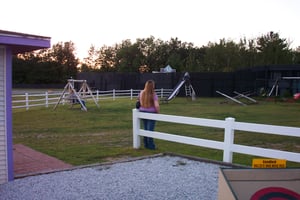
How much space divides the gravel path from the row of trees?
41.1m

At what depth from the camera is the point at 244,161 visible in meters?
7.27

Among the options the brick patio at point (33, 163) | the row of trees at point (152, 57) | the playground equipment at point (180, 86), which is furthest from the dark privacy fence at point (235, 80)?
the brick patio at point (33, 163)

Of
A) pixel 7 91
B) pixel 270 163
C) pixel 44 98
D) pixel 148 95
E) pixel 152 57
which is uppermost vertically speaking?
pixel 152 57

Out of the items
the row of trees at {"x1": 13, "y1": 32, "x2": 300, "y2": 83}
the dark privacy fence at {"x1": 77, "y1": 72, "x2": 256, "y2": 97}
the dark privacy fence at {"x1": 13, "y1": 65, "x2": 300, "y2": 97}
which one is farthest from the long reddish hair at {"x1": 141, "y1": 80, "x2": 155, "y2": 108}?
the row of trees at {"x1": 13, "y1": 32, "x2": 300, "y2": 83}

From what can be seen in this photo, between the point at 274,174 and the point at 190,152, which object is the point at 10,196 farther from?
the point at 190,152

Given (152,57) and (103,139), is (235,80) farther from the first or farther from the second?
(152,57)

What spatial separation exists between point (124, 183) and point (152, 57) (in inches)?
2389

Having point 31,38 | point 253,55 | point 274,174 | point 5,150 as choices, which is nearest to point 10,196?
point 5,150

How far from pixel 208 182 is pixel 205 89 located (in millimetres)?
28113

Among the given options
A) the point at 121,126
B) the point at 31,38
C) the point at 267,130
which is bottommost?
the point at 121,126

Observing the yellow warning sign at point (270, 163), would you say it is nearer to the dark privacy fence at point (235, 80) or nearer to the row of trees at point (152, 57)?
the dark privacy fence at point (235, 80)

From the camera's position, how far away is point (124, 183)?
539 centimetres

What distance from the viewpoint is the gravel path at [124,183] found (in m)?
4.80

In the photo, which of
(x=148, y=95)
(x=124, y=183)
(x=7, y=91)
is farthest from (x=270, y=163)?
(x=148, y=95)
